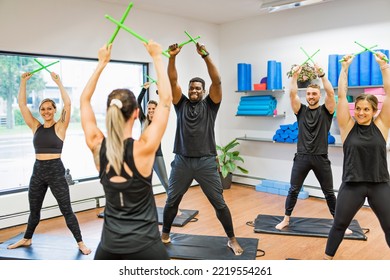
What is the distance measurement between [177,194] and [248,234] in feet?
3.52

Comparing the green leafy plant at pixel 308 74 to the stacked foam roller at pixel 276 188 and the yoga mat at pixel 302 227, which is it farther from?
the yoga mat at pixel 302 227

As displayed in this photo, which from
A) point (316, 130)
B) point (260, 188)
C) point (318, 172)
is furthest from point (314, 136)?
point (260, 188)

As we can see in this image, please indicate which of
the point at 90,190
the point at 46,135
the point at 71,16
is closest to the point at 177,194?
the point at 46,135

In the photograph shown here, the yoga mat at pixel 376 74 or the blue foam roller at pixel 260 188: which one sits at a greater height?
the yoga mat at pixel 376 74

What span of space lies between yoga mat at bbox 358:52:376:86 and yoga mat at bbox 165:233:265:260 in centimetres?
252

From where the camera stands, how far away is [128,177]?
167 centimetres

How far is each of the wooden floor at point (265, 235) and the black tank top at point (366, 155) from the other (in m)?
1.03

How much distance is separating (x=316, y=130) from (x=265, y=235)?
121 cm

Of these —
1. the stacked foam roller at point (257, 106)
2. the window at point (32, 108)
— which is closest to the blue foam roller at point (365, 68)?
the stacked foam roller at point (257, 106)

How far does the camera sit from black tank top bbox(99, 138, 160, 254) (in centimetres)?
168

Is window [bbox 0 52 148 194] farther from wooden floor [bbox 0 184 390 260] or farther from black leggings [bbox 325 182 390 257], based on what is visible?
black leggings [bbox 325 182 390 257]

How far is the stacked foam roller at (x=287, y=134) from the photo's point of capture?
5.50m

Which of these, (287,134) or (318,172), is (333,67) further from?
(318,172)
